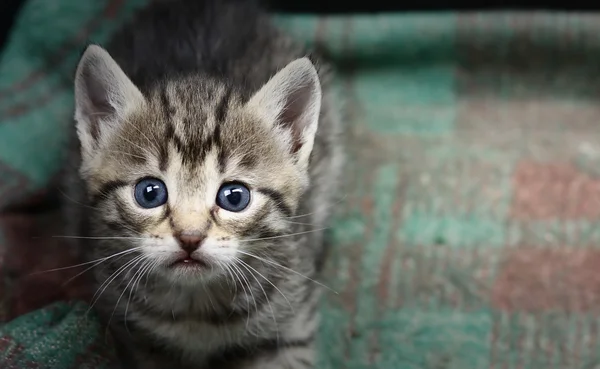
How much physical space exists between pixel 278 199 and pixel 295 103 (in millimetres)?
170

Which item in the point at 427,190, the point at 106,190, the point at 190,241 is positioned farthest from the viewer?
the point at 427,190

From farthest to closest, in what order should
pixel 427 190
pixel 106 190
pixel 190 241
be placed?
pixel 427 190 → pixel 106 190 → pixel 190 241

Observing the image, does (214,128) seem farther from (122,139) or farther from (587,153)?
(587,153)

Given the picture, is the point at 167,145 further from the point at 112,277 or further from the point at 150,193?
the point at 112,277

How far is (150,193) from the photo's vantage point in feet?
3.97

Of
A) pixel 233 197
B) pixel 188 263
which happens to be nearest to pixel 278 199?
pixel 233 197

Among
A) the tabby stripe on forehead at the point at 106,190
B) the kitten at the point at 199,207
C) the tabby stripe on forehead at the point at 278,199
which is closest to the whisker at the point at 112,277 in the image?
the kitten at the point at 199,207

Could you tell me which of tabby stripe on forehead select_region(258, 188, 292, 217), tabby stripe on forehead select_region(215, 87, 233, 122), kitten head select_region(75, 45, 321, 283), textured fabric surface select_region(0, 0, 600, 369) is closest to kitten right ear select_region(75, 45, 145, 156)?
kitten head select_region(75, 45, 321, 283)

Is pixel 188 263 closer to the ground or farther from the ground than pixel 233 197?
closer to the ground

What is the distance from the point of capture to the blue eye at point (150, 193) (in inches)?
47.3

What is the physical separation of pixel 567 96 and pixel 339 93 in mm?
629

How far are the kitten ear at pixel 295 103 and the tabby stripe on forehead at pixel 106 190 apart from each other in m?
0.26

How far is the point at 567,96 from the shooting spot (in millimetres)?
2092

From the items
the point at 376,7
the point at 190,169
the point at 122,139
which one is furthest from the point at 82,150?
the point at 376,7
